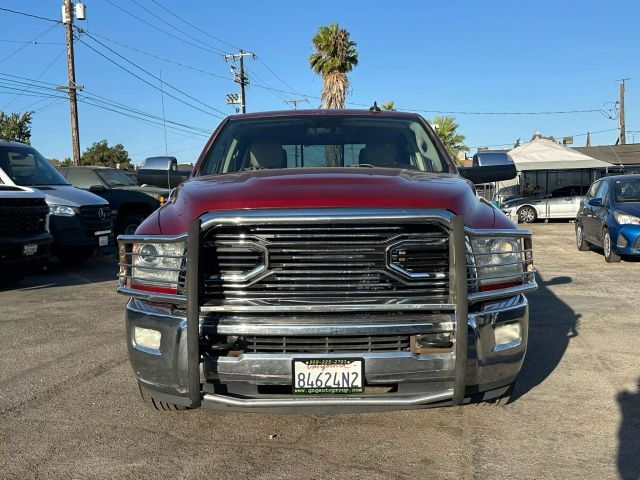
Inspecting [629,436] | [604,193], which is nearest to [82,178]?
[604,193]

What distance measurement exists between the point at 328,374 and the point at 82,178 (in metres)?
12.8

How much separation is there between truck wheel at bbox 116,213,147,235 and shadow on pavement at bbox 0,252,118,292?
68 centimetres

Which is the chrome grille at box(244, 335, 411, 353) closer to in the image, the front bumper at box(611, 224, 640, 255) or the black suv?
the front bumper at box(611, 224, 640, 255)

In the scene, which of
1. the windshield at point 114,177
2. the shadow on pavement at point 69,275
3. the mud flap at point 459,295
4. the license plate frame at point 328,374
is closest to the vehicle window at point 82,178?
the windshield at point 114,177

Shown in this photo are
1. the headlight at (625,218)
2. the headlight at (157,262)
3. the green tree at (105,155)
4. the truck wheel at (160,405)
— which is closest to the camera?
the headlight at (157,262)

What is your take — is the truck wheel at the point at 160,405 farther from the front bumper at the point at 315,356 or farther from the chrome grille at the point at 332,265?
the chrome grille at the point at 332,265

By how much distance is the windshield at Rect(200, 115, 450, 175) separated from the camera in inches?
184

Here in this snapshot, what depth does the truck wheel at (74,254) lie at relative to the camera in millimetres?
10930

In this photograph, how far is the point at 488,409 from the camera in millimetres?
4043

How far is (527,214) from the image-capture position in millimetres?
23406

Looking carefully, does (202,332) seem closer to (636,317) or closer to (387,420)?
(387,420)

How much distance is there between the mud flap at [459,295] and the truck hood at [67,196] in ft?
29.6

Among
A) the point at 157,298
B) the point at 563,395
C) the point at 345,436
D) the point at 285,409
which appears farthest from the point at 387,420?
the point at 157,298

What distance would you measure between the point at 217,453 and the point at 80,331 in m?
3.48
